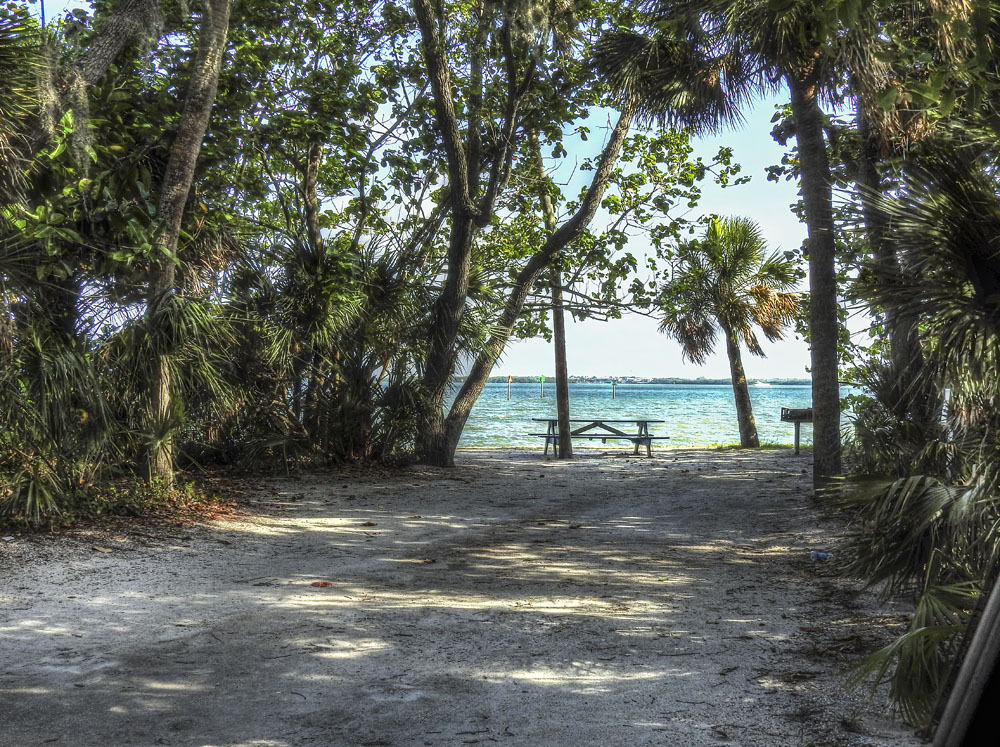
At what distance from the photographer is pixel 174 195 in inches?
341

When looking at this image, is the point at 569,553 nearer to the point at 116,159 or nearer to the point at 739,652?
the point at 739,652

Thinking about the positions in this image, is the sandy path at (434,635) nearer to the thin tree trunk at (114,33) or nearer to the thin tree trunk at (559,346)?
the thin tree trunk at (114,33)

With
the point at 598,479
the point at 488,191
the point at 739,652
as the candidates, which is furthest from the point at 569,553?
the point at 488,191

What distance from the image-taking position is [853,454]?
6.80 meters

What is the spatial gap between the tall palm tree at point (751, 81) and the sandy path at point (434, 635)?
75.0 inches

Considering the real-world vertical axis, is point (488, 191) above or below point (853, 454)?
above

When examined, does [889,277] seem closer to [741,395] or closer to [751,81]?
[751,81]

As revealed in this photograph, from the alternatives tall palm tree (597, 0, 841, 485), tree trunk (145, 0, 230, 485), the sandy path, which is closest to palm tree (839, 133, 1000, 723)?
the sandy path

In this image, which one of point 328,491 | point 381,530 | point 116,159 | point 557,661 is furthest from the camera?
point 328,491

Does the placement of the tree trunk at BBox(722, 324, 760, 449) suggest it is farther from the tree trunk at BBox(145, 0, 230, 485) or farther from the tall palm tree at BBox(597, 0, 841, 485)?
the tree trunk at BBox(145, 0, 230, 485)

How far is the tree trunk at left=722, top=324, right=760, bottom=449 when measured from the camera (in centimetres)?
2020

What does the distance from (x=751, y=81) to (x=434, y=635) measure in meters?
7.85

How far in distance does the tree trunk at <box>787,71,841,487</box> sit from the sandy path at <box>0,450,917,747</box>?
0.96m

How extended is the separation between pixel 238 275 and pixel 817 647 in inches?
343
